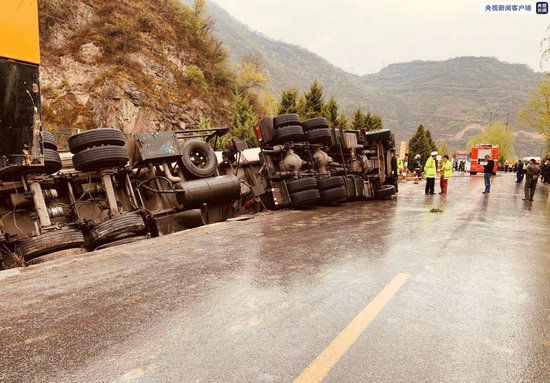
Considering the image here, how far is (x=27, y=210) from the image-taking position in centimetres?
630

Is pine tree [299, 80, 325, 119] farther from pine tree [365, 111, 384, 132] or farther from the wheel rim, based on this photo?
the wheel rim

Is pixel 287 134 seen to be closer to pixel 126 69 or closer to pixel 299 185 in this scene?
pixel 299 185

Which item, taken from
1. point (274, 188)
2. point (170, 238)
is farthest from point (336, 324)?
point (274, 188)

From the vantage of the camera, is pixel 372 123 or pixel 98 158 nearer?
pixel 98 158

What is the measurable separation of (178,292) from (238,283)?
26.3 inches

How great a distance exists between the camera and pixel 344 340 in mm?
2703

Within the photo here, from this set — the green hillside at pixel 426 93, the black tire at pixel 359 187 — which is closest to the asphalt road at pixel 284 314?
the black tire at pixel 359 187

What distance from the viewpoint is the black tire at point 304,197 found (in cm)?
976

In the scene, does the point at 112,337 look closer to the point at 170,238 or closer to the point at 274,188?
the point at 170,238

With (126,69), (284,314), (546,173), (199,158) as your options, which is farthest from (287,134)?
(546,173)

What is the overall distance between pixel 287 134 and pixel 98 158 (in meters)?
5.23

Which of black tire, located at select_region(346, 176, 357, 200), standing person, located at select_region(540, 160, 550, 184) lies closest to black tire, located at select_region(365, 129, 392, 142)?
black tire, located at select_region(346, 176, 357, 200)

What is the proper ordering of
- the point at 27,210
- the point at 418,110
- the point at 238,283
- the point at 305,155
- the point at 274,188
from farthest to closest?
the point at 418,110, the point at 305,155, the point at 274,188, the point at 27,210, the point at 238,283

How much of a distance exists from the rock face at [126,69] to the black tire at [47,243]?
1776 centimetres
